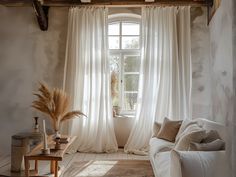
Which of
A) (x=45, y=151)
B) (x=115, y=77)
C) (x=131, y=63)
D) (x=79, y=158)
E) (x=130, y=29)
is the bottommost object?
(x=79, y=158)

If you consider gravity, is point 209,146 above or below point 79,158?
above

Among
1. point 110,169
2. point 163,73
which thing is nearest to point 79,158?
point 110,169

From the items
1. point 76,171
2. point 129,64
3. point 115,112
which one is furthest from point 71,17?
point 76,171

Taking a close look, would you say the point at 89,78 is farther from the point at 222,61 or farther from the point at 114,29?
the point at 222,61

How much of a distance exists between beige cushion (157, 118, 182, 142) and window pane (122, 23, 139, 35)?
2.50m

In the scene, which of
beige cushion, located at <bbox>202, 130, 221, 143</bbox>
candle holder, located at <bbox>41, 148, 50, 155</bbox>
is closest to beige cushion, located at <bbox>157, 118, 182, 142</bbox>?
beige cushion, located at <bbox>202, 130, 221, 143</bbox>

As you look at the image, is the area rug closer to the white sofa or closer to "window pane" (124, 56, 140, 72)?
the white sofa

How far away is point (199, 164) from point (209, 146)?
483mm

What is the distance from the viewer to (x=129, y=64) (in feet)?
22.5

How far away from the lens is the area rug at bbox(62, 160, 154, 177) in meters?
4.59

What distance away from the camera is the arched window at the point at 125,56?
269 inches

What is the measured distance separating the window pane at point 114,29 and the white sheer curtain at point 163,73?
0.82 meters

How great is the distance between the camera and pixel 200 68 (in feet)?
21.1

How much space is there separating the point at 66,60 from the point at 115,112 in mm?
1517
